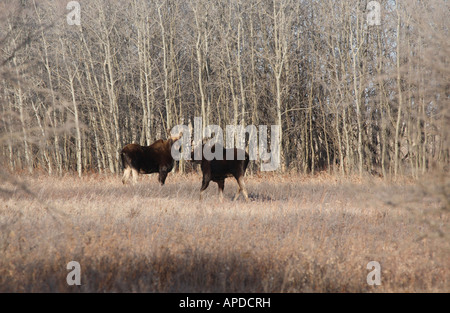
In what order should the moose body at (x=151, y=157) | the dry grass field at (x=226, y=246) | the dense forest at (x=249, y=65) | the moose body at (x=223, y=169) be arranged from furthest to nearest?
the dense forest at (x=249, y=65)
the moose body at (x=151, y=157)
the moose body at (x=223, y=169)
the dry grass field at (x=226, y=246)

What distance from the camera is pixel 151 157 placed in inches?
552

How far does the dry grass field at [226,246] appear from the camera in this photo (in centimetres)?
529

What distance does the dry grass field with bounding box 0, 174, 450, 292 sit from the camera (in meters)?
5.29

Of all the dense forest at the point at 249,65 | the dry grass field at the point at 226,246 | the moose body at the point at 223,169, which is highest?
the dense forest at the point at 249,65

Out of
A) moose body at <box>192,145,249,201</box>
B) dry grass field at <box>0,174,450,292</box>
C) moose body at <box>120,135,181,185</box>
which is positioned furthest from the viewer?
moose body at <box>120,135,181,185</box>

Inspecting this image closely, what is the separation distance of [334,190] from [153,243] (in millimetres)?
7926

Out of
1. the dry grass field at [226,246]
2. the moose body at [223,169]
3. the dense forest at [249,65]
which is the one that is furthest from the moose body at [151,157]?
the dense forest at [249,65]

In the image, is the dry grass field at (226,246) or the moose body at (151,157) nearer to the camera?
the dry grass field at (226,246)

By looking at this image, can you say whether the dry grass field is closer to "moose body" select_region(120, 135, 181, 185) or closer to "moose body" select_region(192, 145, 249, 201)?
"moose body" select_region(192, 145, 249, 201)

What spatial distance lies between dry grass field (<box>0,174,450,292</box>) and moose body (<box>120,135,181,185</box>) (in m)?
3.98

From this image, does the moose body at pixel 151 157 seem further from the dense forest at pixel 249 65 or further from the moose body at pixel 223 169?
the dense forest at pixel 249 65

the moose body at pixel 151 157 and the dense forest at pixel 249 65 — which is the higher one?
the dense forest at pixel 249 65

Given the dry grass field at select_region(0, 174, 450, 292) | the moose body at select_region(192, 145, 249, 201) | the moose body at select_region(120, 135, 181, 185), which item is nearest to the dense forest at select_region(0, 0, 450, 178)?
the moose body at select_region(120, 135, 181, 185)

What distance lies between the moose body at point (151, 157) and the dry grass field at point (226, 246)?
13.1 ft
